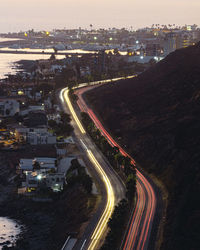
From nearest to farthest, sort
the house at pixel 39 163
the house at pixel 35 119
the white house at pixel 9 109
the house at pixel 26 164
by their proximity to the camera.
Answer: the house at pixel 39 163 < the house at pixel 26 164 < the house at pixel 35 119 < the white house at pixel 9 109

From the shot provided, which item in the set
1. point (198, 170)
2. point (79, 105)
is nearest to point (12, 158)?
point (198, 170)

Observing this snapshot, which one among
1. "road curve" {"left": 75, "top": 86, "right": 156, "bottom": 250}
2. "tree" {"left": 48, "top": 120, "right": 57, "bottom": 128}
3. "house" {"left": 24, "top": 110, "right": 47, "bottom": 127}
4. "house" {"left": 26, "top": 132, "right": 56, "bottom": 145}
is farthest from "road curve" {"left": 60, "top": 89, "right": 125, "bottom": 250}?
"house" {"left": 24, "top": 110, "right": 47, "bottom": 127}

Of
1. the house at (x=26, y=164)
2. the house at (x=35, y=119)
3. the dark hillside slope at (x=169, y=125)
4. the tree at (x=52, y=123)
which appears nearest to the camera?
the dark hillside slope at (x=169, y=125)

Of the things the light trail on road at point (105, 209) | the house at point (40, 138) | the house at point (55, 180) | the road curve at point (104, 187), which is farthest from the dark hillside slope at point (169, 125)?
the house at point (55, 180)

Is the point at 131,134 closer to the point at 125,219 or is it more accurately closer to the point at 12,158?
the point at 12,158

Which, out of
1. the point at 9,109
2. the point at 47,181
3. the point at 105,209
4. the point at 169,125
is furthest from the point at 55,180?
the point at 9,109

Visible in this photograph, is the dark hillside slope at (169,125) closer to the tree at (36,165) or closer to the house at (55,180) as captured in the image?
the house at (55,180)
